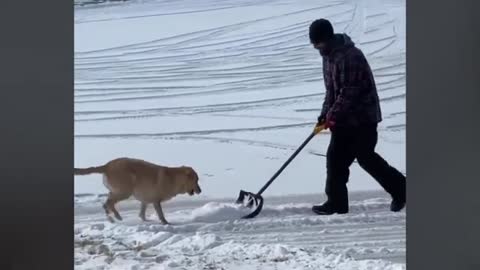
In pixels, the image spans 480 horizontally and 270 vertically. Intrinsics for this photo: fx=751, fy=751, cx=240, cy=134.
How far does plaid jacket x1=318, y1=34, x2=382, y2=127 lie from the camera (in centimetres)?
269

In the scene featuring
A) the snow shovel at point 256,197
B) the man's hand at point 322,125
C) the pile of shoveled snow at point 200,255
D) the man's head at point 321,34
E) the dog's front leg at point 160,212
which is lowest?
the pile of shoveled snow at point 200,255

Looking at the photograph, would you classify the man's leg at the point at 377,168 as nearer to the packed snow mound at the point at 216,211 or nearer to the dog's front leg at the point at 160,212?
the packed snow mound at the point at 216,211

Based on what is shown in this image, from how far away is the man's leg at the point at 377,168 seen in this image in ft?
8.76

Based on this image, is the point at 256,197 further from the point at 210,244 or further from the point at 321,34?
the point at 321,34

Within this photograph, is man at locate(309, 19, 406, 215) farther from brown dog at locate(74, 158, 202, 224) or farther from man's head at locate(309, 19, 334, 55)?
brown dog at locate(74, 158, 202, 224)

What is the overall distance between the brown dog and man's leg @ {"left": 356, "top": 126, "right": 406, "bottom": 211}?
0.60 metres

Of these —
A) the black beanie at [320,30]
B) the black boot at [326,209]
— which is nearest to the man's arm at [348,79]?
the black beanie at [320,30]

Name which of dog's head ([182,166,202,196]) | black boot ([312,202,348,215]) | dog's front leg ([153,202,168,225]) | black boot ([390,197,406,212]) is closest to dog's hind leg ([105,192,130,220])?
dog's front leg ([153,202,168,225])
